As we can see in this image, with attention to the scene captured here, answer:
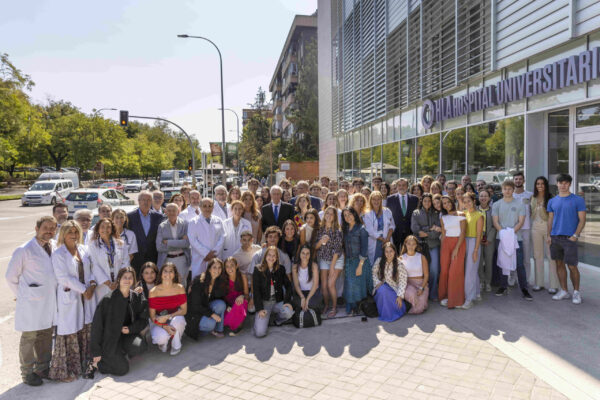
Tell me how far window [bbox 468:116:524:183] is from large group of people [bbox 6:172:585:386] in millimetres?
2147

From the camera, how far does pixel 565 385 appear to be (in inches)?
159

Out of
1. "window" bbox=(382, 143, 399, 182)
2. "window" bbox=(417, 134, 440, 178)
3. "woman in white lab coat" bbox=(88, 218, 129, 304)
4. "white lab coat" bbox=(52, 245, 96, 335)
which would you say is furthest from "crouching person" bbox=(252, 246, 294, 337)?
"window" bbox=(382, 143, 399, 182)

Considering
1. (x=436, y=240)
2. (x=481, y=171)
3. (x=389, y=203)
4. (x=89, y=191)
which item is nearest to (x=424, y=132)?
(x=481, y=171)

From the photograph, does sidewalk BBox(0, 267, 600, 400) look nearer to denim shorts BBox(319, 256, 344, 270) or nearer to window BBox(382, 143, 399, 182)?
denim shorts BBox(319, 256, 344, 270)

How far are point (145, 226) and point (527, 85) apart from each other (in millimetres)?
7644

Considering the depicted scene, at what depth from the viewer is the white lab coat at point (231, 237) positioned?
6.83m

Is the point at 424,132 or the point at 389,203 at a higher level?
the point at 424,132

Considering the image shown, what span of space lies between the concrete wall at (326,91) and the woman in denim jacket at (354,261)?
19.7 metres

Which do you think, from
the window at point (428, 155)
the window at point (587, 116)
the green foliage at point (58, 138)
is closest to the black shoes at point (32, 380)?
the window at point (587, 116)

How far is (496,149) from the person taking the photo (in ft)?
31.4

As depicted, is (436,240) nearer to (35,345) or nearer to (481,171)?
(481,171)

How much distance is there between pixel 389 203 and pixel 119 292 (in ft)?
16.2

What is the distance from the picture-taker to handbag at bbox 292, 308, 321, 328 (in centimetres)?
588

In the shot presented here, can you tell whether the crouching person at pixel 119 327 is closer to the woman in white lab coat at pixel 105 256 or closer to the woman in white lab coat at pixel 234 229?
the woman in white lab coat at pixel 105 256
